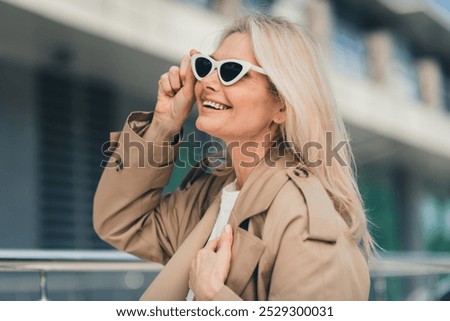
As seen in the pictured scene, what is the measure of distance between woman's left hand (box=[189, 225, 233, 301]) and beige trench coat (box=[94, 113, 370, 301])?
18mm

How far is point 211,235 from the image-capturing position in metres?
1.88

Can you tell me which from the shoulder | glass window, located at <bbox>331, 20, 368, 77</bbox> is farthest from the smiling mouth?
glass window, located at <bbox>331, 20, 368, 77</bbox>

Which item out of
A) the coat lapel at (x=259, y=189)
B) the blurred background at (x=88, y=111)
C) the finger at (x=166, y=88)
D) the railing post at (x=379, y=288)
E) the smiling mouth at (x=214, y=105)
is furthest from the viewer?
the blurred background at (x=88, y=111)

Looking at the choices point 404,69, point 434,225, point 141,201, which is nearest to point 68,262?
point 141,201

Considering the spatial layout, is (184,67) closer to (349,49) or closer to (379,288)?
(379,288)

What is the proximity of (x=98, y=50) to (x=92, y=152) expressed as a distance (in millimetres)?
1960

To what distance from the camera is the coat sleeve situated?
6.56 ft

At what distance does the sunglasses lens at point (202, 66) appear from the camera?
6.06 feet

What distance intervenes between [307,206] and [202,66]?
477 millimetres

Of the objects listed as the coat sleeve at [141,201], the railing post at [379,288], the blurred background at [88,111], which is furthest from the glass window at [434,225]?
the coat sleeve at [141,201]

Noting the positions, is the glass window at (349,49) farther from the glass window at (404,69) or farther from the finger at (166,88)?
the finger at (166,88)

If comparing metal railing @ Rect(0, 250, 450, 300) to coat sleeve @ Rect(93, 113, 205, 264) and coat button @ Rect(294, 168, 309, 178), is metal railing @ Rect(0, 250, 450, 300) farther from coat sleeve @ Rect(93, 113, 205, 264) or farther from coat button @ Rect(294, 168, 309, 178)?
coat sleeve @ Rect(93, 113, 205, 264)

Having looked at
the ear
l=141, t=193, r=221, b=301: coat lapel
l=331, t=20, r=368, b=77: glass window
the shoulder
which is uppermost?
the ear
